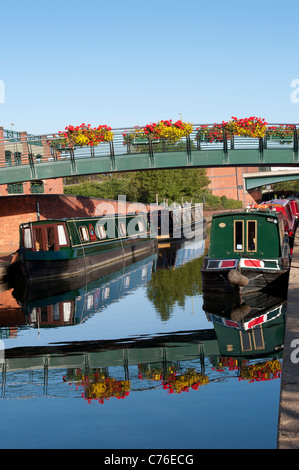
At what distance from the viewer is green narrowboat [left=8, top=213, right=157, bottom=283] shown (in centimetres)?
2153

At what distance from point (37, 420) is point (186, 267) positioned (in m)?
17.0

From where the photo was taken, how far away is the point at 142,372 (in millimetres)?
9750

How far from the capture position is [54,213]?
31.8 metres

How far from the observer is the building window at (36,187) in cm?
3500

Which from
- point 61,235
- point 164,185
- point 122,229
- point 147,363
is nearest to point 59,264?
point 61,235

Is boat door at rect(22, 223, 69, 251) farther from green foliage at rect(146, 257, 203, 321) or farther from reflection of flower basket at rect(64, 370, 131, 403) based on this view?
reflection of flower basket at rect(64, 370, 131, 403)

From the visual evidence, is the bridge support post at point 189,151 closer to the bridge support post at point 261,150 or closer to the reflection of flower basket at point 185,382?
the bridge support post at point 261,150

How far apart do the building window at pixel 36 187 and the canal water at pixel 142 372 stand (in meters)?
18.3

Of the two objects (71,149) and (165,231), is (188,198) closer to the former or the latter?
(165,231)

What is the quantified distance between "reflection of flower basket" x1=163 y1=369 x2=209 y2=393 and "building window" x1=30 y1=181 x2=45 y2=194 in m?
26.9

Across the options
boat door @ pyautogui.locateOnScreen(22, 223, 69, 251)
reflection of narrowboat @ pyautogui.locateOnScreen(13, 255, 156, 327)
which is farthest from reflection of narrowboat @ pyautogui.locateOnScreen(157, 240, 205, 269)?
boat door @ pyautogui.locateOnScreen(22, 223, 69, 251)

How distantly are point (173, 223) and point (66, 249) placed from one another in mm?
14917

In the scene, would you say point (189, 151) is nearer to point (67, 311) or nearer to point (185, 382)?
point (67, 311)
